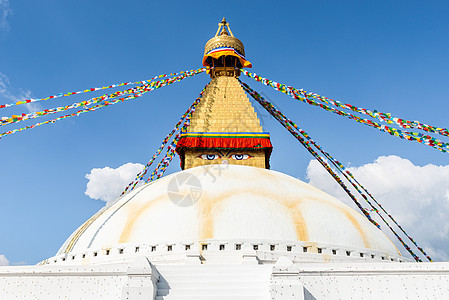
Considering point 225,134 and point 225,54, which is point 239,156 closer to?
point 225,134

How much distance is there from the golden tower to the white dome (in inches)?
143

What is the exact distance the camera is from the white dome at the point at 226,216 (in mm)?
7922

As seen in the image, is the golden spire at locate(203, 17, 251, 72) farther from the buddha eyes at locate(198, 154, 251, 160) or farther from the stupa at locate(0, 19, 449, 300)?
the stupa at locate(0, 19, 449, 300)

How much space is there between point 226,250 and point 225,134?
21.2 feet

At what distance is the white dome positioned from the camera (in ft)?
26.0

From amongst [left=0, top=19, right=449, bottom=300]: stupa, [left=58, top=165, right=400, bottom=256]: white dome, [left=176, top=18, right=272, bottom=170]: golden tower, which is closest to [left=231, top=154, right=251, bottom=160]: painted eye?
[left=176, top=18, right=272, bottom=170]: golden tower

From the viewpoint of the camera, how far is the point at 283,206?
8.52 metres

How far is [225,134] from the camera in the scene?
44.6ft

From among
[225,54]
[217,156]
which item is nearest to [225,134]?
[217,156]

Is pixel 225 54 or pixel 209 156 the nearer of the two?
pixel 209 156

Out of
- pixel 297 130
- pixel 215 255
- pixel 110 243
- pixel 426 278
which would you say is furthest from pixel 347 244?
pixel 297 130

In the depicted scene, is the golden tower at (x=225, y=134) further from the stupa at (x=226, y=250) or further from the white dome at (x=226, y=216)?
the white dome at (x=226, y=216)

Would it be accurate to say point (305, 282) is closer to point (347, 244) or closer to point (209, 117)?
point (347, 244)

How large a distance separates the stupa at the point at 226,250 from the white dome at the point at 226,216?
2 centimetres
